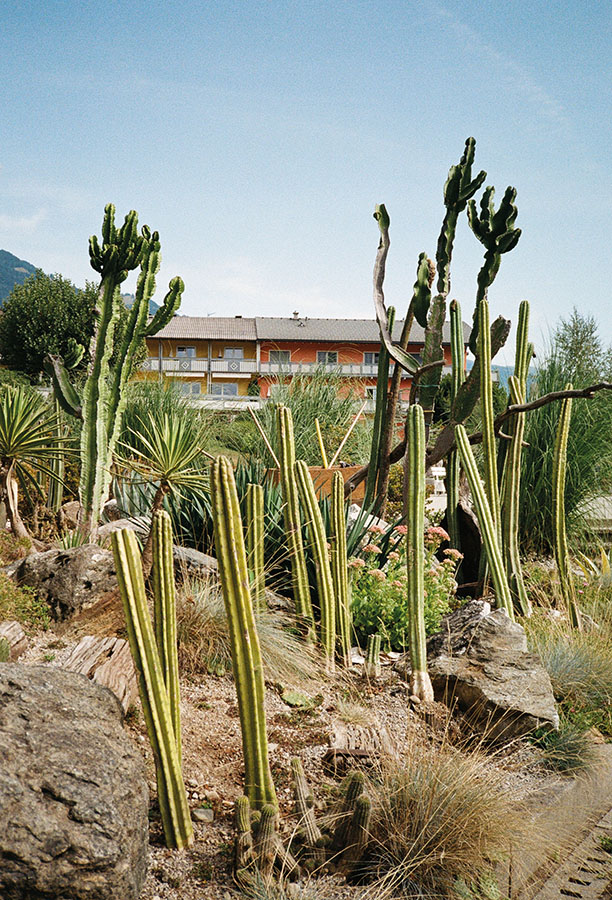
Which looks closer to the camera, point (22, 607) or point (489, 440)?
point (22, 607)

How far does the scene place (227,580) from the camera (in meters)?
2.61

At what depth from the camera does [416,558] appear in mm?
4137

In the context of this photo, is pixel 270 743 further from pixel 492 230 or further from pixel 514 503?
pixel 492 230

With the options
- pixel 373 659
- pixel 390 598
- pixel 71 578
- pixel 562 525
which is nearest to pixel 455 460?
pixel 562 525

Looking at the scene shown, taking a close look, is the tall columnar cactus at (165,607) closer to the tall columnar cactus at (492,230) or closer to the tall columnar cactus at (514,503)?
the tall columnar cactus at (514,503)

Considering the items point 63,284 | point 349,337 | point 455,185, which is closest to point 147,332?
point 455,185

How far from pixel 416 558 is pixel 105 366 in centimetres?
368

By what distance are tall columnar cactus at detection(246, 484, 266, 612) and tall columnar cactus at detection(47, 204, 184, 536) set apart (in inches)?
96.9

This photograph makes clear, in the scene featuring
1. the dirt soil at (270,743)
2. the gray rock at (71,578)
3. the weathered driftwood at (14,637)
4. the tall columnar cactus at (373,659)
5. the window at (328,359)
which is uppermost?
the window at (328,359)

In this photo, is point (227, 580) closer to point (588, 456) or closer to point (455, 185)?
point (455, 185)

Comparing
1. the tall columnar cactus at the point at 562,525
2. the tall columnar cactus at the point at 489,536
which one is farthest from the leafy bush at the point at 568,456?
the tall columnar cactus at the point at 489,536

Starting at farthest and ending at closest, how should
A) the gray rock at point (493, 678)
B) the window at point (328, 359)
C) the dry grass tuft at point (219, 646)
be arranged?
the window at point (328, 359), the dry grass tuft at point (219, 646), the gray rock at point (493, 678)

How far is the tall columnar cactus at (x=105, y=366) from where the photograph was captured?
6.47 metres

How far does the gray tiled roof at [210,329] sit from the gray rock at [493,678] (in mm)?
35846
